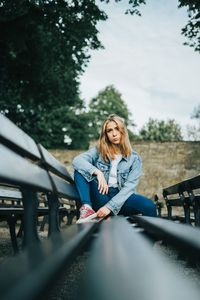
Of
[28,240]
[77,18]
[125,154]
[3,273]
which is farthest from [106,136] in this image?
[77,18]

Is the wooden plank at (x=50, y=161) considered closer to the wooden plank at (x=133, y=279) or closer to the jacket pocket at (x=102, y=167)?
the jacket pocket at (x=102, y=167)

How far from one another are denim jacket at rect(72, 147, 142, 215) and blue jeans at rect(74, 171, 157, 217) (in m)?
0.05

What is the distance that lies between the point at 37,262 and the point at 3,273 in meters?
0.13

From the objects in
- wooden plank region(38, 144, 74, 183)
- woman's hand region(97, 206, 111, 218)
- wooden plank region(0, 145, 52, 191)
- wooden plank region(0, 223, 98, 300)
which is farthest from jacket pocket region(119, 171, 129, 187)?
wooden plank region(0, 223, 98, 300)

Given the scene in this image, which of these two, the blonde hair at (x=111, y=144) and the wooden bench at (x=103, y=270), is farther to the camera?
the blonde hair at (x=111, y=144)

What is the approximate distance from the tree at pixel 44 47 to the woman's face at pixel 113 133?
12249 millimetres

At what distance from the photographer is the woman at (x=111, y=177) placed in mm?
3504

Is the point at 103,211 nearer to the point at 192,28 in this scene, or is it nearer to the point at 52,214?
the point at 52,214

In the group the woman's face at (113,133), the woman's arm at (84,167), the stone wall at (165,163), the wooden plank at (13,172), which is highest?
the stone wall at (165,163)

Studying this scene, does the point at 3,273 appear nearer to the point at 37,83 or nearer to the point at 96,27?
the point at 96,27

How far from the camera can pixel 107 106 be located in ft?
165

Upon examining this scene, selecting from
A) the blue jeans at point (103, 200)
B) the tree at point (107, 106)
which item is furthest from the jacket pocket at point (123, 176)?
the tree at point (107, 106)

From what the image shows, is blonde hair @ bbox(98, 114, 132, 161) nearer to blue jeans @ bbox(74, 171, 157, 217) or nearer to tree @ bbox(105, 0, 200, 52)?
blue jeans @ bbox(74, 171, 157, 217)

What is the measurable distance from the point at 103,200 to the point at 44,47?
48.8 feet
